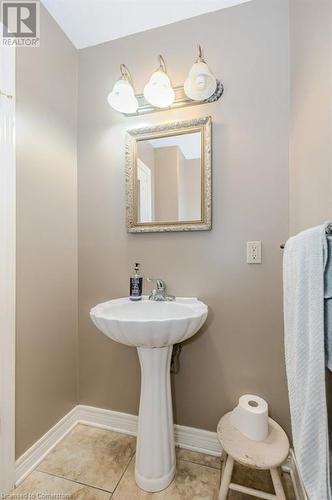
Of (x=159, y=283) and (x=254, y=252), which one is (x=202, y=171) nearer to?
(x=254, y=252)

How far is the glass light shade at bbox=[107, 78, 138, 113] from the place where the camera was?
1273mm

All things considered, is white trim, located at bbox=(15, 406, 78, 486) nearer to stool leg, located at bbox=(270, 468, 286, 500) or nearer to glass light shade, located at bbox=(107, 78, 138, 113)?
stool leg, located at bbox=(270, 468, 286, 500)

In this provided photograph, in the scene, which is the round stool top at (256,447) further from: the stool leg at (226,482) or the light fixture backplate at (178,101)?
the light fixture backplate at (178,101)

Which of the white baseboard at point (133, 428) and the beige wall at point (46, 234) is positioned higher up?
the beige wall at point (46, 234)

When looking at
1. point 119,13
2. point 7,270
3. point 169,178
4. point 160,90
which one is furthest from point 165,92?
point 7,270

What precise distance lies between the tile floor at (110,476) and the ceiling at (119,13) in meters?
2.36

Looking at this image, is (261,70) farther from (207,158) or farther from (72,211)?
(72,211)

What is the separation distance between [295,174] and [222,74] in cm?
68

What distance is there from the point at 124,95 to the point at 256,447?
1.77 meters

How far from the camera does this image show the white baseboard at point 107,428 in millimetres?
1115

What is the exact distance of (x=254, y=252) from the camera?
1.22 meters

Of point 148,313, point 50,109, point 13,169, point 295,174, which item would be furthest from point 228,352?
point 50,109

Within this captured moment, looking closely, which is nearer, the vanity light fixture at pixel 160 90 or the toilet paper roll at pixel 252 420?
the toilet paper roll at pixel 252 420

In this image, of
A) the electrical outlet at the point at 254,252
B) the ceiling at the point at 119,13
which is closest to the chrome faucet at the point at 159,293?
the electrical outlet at the point at 254,252
